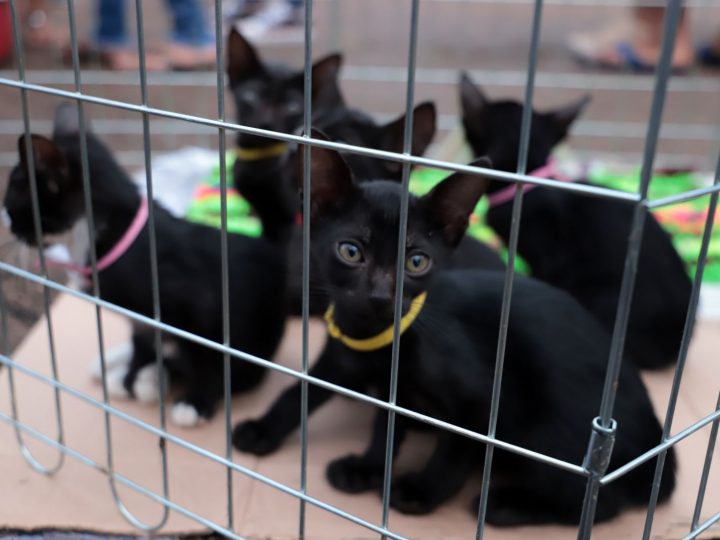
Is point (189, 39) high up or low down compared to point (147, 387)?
up

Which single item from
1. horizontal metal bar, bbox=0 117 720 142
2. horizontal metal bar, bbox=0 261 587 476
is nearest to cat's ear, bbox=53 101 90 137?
horizontal metal bar, bbox=0 261 587 476

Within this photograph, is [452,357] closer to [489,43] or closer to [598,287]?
[598,287]

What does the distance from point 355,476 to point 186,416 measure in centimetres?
35

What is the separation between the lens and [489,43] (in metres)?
4.64

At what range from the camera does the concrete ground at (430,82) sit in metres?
2.74

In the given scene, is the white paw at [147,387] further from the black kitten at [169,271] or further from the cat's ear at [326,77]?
the cat's ear at [326,77]

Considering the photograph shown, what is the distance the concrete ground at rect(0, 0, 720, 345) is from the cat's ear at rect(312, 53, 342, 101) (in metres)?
0.62

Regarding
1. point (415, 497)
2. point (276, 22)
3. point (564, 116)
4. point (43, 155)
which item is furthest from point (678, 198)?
point (276, 22)

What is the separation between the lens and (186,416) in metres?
1.36

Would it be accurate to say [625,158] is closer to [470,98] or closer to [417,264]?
[470,98]

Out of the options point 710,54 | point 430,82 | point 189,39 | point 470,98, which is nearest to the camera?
point 470,98

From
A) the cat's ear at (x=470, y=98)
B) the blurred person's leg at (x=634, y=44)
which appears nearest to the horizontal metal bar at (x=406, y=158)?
the cat's ear at (x=470, y=98)

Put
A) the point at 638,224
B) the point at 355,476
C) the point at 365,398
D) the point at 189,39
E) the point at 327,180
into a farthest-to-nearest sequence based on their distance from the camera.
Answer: the point at 189,39
the point at 355,476
the point at 327,180
the point at 365,398
the point at 638,224

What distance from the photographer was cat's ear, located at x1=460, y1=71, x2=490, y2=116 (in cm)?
169
